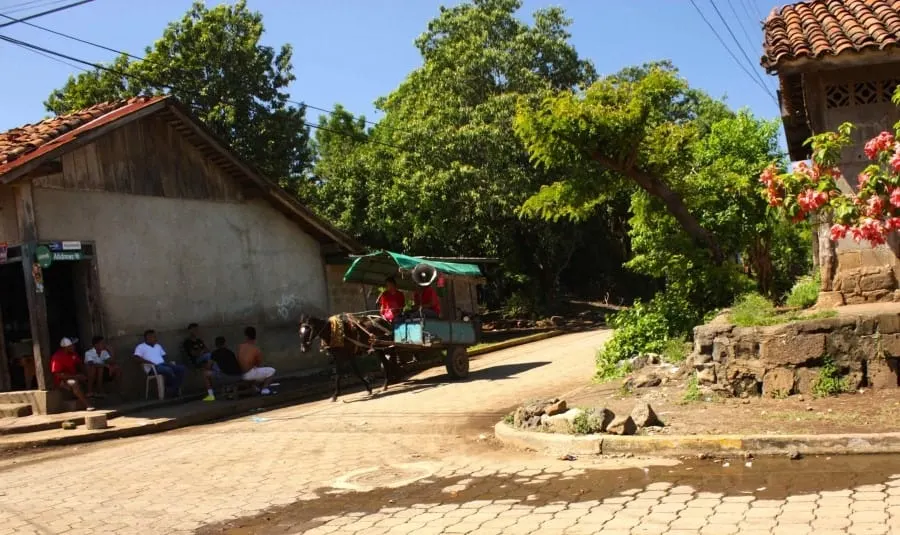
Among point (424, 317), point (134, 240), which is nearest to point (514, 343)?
point (424, 317)

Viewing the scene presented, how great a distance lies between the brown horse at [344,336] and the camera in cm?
1446

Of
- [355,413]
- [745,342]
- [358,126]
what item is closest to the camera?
[745,342]

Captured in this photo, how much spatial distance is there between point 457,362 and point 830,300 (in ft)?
25.3

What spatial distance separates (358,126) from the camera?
157 feet

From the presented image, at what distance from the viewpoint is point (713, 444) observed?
7.25 m

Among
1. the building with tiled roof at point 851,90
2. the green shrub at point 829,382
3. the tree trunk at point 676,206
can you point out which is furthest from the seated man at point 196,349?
the building with tiled roof at point 851,90

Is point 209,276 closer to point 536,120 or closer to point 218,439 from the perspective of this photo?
point 218,439

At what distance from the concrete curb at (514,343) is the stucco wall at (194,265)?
186 inches

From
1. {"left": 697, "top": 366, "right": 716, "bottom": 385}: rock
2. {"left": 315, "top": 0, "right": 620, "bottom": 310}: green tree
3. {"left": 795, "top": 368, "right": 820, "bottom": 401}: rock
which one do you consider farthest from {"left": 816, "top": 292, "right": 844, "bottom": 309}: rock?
{"left": 315, "top": 0, "right": 620, "bottom": 310}: green tree

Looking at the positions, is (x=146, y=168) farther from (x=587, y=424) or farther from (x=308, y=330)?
(x=587, y=424)

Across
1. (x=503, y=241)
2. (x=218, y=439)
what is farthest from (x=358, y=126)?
(x=218, y=439)

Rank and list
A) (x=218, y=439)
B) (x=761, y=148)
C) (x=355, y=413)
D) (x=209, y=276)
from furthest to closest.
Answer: (x=761, y=148) < (x=209, y=276) < (x=355, y=413) < (x=218, y=439)

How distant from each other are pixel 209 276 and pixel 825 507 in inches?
571

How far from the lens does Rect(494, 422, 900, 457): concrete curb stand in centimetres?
677
